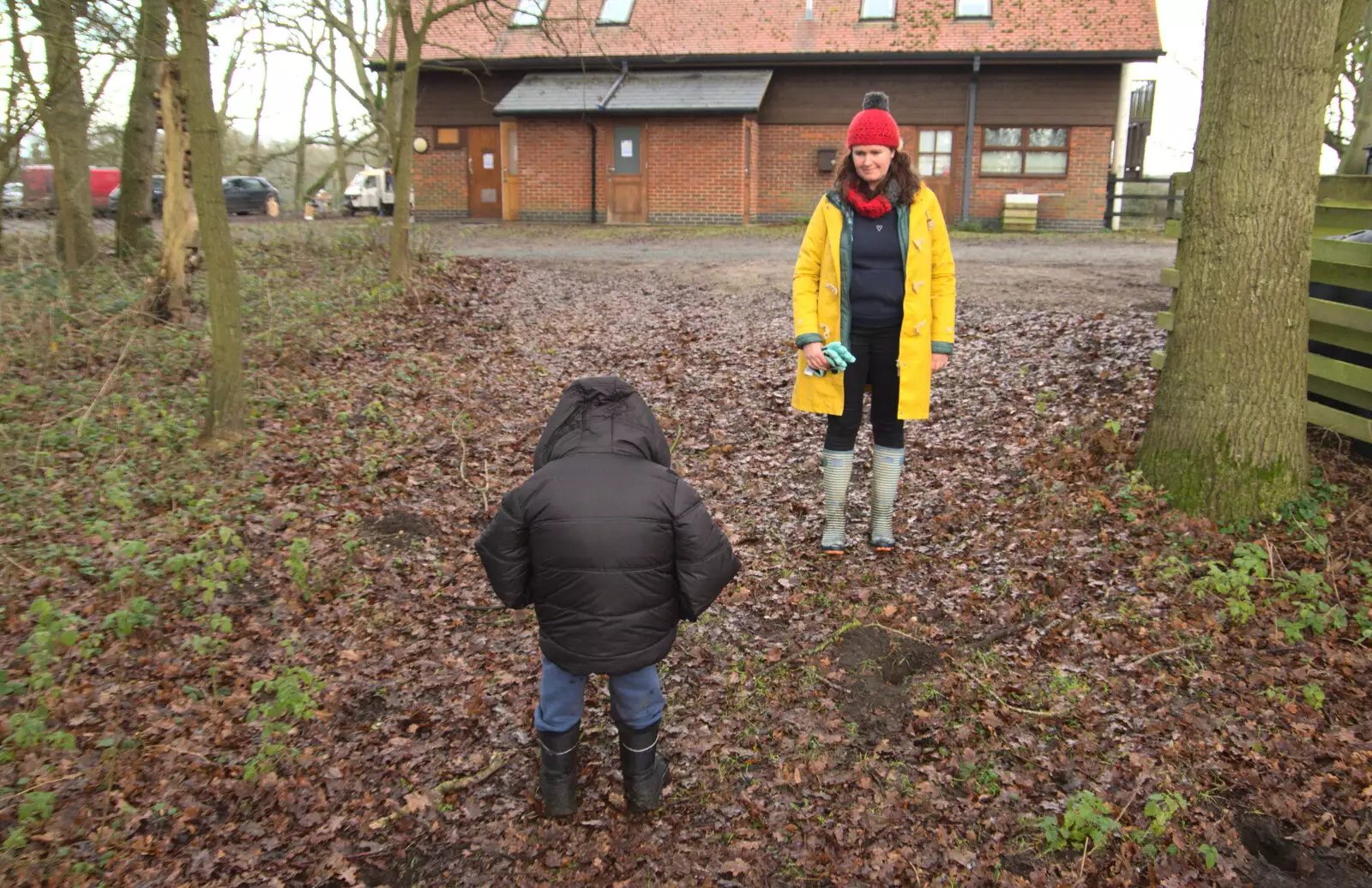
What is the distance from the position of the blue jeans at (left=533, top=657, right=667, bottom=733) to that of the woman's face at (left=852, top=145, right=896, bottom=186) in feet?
8.24

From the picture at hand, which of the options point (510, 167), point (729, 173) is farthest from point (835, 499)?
point (510, 167)

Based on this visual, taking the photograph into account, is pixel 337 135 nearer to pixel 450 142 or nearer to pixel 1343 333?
pixel 450 142

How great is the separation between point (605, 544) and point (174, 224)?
26.8 feet

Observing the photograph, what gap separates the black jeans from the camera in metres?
4.79

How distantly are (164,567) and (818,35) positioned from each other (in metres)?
21.5

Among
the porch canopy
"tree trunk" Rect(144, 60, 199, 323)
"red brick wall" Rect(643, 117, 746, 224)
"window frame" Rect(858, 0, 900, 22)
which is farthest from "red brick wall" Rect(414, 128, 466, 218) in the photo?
"tree trunk" Rect(144, 60, 199, 323)

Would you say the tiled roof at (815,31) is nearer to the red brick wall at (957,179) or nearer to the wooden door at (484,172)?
the red brick wall at (957,179)

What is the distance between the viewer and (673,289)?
12.5 m

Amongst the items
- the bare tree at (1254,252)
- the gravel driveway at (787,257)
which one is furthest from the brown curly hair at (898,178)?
the gravel driveway at (787,257)

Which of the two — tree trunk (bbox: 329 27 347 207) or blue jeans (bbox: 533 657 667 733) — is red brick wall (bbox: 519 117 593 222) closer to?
tree trunk (bbox: 329 27 347 207)

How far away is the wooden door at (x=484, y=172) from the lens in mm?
25609

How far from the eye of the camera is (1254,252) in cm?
487

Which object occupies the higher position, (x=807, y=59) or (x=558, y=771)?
(x=807, y=59)

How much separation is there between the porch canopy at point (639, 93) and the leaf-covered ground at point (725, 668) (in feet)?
54.1
